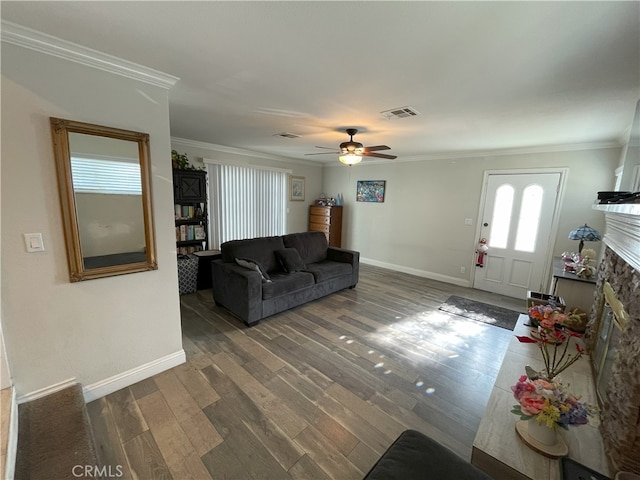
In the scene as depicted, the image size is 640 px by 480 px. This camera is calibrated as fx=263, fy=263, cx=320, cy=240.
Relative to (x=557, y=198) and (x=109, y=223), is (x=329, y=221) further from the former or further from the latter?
(x=109, y=223)

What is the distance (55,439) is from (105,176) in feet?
5.41

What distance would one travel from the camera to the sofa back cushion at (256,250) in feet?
11.6

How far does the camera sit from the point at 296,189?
6246 mm

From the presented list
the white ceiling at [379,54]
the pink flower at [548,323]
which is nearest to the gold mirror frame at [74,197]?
the white ceiling at [379,54]

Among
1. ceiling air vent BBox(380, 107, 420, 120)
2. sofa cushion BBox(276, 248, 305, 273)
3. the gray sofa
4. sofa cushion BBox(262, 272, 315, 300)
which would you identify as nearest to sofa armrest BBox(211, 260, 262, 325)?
the gray sofa

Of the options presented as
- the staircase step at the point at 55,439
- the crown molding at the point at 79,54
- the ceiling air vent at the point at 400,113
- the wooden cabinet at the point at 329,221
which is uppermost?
the ceiling air vent at the point at 400,113

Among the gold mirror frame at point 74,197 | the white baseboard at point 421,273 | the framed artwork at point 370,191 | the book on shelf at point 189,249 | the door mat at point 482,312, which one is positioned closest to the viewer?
the gold mirror frame at point 74,197

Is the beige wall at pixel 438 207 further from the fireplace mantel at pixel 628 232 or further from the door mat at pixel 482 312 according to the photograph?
the fireplace mantel at pixel 628 232

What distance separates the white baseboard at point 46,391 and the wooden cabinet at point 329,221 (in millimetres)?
4761

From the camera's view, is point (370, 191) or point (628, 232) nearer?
point (628, 232)

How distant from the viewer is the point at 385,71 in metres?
1.77

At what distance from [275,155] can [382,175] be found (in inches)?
92.4

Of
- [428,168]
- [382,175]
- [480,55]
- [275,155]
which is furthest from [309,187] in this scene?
[480,55]

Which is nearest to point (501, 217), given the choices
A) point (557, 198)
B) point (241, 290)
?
point (557, 198)
